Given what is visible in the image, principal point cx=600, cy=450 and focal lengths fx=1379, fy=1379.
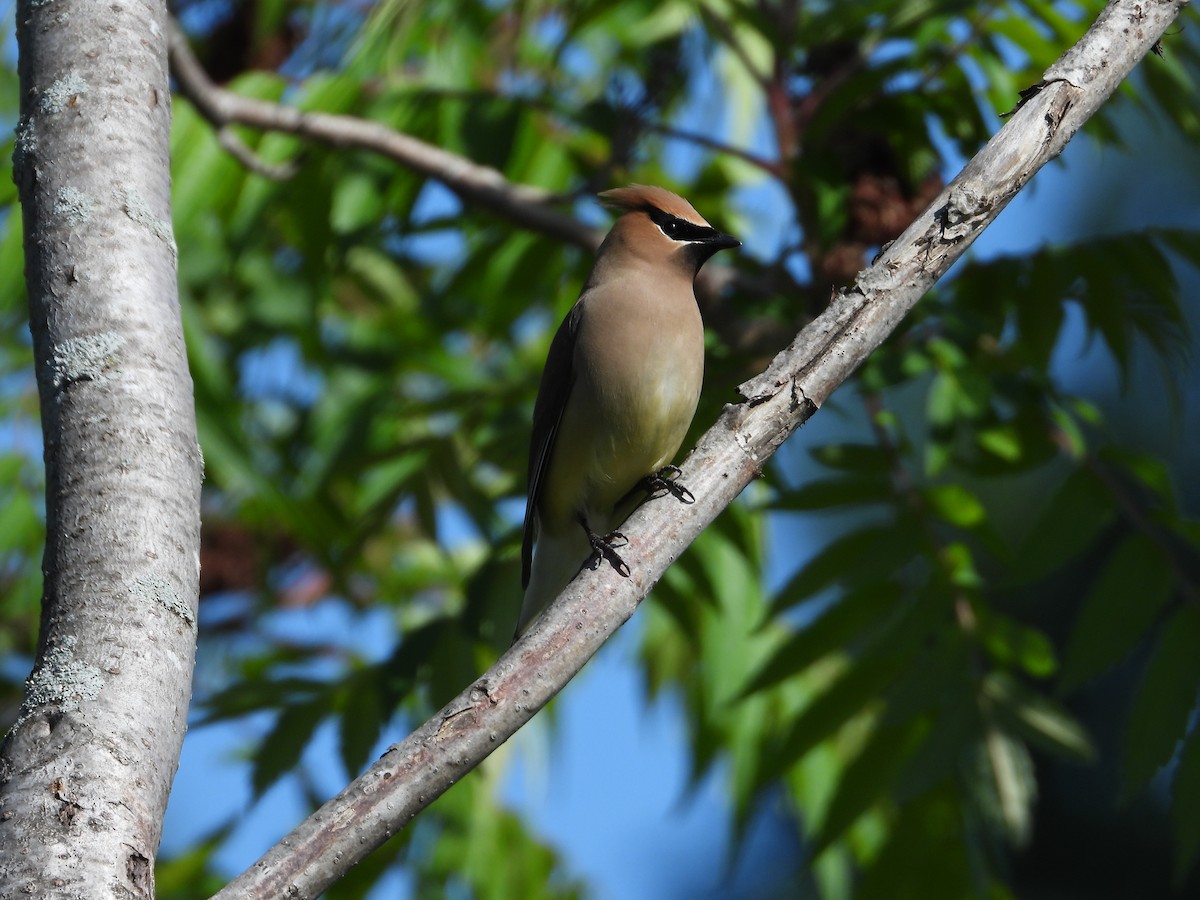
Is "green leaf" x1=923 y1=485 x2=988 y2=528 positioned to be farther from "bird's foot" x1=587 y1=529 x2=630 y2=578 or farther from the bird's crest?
"bird's foot" x1=587 y1=529 x2=630 y2=578

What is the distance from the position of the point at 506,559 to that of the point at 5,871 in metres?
2.36

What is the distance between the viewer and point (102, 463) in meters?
1.99

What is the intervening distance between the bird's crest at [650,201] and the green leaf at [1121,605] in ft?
4.92

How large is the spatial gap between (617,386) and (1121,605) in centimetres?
143

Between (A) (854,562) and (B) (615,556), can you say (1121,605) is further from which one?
(B) (615,556)

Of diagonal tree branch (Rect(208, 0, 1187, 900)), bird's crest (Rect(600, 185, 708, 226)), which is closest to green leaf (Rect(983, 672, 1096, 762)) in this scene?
bird's crest (Rect(600, 185, 708, 226))

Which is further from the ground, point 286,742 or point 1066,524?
point 286,742

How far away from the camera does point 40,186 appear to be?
7.26 ft

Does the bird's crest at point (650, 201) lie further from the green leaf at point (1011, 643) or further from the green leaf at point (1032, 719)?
the green leaf at point (1032, 719)

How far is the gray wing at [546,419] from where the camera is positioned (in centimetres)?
384

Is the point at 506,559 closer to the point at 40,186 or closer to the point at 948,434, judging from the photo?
the point at 948,434

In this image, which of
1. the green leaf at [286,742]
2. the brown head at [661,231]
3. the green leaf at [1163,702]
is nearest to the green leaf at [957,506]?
the green leaf at [1163,702]

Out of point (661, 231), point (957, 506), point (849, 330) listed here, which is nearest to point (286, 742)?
point (661, 231)

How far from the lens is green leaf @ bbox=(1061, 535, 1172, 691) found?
3529 mm
